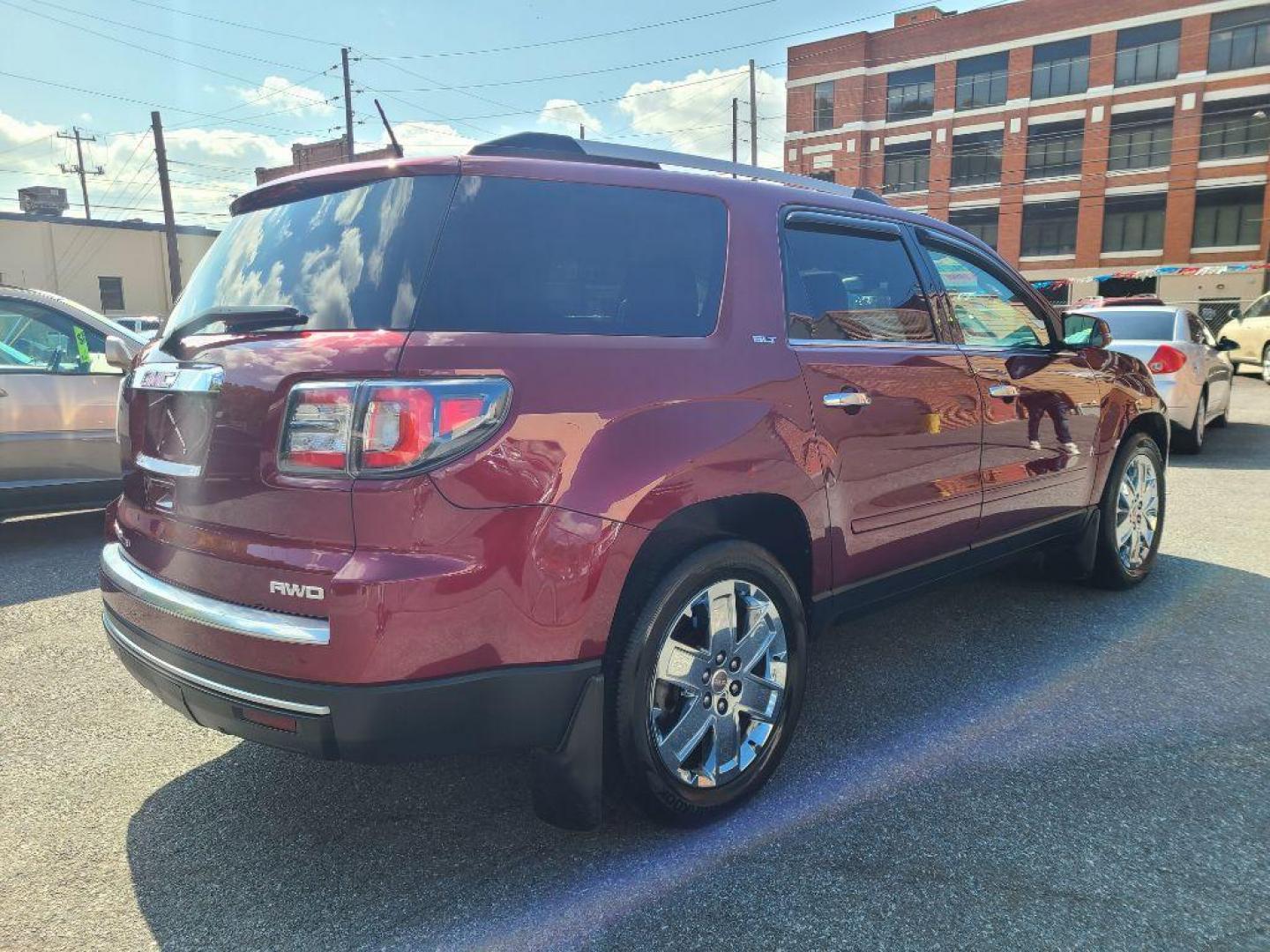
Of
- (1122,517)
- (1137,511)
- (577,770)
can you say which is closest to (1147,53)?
(1137,511)

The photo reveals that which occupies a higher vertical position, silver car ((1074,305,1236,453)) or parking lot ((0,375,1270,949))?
silver car ((1074,305,1236,453))

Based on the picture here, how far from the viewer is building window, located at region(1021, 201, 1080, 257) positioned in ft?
143

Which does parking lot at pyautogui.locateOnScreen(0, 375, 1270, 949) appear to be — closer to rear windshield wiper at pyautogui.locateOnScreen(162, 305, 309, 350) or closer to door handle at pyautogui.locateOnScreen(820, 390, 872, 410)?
door handle at pyautogui.locateOnScreen(820, 390, 872, 410)

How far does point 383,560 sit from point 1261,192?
158 ft

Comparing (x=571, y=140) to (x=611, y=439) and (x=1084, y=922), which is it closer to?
(x=611, y=439)

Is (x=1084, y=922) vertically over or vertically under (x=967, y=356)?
under

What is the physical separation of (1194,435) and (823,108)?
1777 inches

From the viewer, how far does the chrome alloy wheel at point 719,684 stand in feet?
8.34

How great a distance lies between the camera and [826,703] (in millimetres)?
3521

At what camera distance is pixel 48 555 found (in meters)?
5.94

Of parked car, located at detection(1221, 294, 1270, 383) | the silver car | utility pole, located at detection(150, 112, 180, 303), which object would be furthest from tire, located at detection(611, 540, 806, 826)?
utility pole, located at detection(150, 112, 180, 303)

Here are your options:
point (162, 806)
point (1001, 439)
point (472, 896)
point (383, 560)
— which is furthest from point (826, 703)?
point (162, 806)

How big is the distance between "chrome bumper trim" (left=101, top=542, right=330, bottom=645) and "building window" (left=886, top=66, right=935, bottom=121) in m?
50.9

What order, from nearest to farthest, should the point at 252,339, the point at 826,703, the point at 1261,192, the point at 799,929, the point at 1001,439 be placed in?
the point at 799,929, the point at 252,339, the point at 826,703, the point at 1001,439, the point at 1261,192
